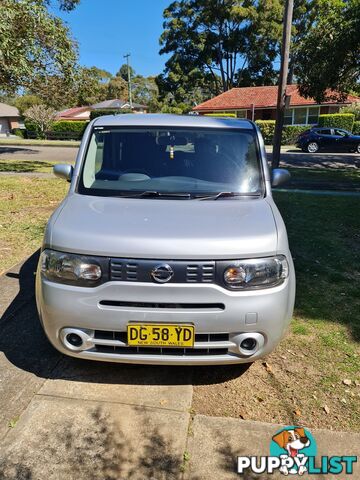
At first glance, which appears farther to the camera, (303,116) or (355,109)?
(303,116)

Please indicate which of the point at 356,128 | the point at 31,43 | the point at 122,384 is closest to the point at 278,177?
the point at 122,384

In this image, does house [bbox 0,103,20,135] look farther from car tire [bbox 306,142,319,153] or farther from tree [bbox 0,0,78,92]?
tree [bbox 0,0,78,92]

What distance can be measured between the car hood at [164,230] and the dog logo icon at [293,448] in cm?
116

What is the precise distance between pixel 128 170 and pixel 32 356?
1.76 meters

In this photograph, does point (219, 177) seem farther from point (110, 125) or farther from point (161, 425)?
point (161, 425)

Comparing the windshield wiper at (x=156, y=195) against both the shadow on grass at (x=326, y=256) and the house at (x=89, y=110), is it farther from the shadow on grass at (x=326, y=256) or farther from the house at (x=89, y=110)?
the house at (x=89, y=110)

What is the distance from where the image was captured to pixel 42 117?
40156mm

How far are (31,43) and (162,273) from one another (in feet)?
36.7

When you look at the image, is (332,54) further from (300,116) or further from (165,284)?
(300,116)

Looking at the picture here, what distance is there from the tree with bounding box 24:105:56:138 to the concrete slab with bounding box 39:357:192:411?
40.6m

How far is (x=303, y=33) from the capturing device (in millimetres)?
42656

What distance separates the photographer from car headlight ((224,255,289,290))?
8.43 ft

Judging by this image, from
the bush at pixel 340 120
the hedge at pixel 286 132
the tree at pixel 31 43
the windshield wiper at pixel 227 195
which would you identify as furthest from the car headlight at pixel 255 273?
the bush at pixel 340 120

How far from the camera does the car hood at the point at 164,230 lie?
254 cm
